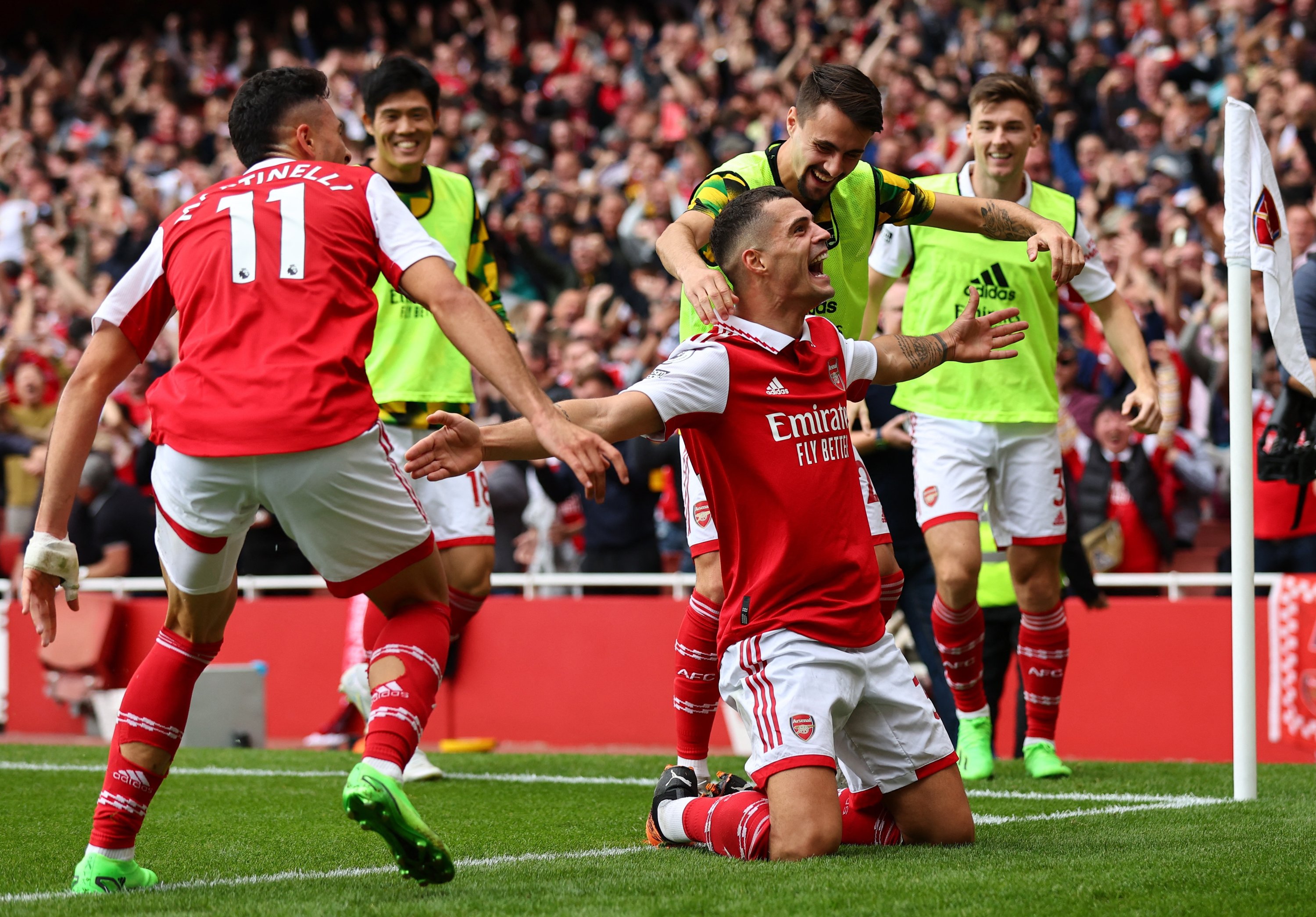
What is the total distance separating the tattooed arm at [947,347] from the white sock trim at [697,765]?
53.8 inches

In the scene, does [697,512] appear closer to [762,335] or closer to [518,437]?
[762,335]

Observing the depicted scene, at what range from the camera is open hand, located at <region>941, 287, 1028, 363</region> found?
4945mm

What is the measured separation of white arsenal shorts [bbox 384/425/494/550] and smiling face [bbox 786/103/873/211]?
7.07 feet

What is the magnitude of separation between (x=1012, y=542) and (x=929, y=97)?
9137 millimetres

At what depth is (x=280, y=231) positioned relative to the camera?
13.3 ft

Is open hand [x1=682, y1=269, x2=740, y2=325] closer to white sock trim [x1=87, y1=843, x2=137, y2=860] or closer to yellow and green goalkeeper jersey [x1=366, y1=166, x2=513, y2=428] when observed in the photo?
white sock trim [x1=87, y1=843, x2=137, y2=860]

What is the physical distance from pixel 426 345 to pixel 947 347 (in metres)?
2.70

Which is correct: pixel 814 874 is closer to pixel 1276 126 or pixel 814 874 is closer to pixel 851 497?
pixel 851 497

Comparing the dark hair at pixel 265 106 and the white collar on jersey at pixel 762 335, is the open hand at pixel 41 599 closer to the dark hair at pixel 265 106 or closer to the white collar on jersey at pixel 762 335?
the dark hair at pixel 265 106

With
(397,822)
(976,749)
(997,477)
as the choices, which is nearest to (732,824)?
(397,822)

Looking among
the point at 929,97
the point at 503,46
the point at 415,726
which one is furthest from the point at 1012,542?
the point at 503,46

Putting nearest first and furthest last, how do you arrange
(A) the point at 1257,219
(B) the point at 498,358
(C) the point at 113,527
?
(B) the point at 498,358 → (A) the point at 1257,219 → (C) the point at 113,527

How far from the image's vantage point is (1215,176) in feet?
41.5

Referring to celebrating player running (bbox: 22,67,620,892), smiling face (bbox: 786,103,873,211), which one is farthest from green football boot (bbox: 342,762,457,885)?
smiling face (bbox: 786,103,873,211)
